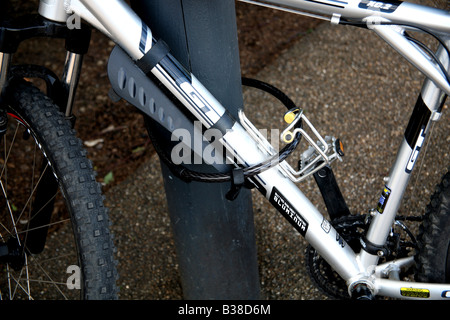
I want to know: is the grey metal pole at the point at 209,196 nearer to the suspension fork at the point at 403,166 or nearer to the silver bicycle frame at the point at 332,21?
the silver bicycle frame at the point at 332,21

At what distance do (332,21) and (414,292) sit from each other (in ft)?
3.29

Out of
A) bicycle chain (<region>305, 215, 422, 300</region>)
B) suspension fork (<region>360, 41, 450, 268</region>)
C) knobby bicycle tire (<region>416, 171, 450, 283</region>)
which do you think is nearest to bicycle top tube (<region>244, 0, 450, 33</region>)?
suspension fork (<region>360, 41, 450, 268</region>)

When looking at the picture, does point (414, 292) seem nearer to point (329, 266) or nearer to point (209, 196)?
point (329, 266)

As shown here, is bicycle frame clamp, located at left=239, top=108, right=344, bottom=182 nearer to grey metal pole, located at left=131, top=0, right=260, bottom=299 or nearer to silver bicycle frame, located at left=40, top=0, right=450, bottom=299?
silver bicycle frame, located at left=40, top=0, right=450, bottom=299

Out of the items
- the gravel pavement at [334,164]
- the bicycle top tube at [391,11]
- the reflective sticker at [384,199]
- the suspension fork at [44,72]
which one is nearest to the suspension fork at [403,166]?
the reflective sticker at [384,199]

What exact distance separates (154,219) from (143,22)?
149cm

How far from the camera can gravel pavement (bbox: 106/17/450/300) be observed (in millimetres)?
2664

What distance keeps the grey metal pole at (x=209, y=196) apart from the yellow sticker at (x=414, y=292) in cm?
61

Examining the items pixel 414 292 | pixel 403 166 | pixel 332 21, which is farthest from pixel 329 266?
pixel 332 21

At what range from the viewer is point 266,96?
343cm

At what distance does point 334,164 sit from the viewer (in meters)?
3.04

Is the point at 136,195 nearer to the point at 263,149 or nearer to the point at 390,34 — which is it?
the point at 263,149

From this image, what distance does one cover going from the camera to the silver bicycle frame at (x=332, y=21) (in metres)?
1.53
